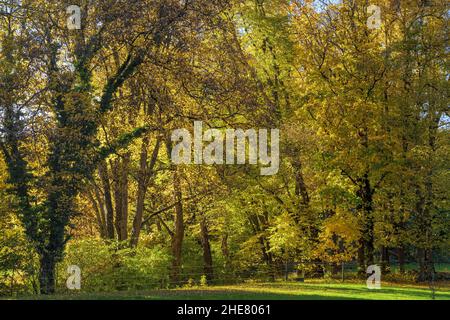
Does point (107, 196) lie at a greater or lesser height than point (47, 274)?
greater

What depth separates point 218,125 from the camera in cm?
2467

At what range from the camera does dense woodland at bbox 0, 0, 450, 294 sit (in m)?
18.9

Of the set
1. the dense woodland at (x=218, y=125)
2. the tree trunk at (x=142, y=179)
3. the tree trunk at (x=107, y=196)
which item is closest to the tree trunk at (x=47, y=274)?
the dense woodland at (x=218, y=125)

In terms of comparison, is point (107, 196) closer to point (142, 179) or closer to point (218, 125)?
point (142, 179)

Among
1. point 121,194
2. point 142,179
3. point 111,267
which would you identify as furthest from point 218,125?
point 121,194

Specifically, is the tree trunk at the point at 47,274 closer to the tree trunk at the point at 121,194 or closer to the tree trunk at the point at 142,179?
the tree trunk at the point at 121,194

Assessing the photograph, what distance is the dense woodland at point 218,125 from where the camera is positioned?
1894 centimetres

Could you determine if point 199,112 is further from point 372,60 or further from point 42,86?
point 372,60

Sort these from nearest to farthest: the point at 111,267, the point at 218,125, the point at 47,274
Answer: the point at 47,274, the point at 218,125, the point at 111,267

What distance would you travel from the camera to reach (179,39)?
19.4 meters

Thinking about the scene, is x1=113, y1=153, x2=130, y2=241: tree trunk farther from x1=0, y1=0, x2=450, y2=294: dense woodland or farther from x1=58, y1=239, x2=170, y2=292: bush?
x1=58, y1=239, x2=170, y2=292: bush

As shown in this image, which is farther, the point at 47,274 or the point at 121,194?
the point at 121,194

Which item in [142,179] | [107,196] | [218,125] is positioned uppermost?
[218,125]

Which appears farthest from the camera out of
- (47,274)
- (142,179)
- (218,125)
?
(142,179)
